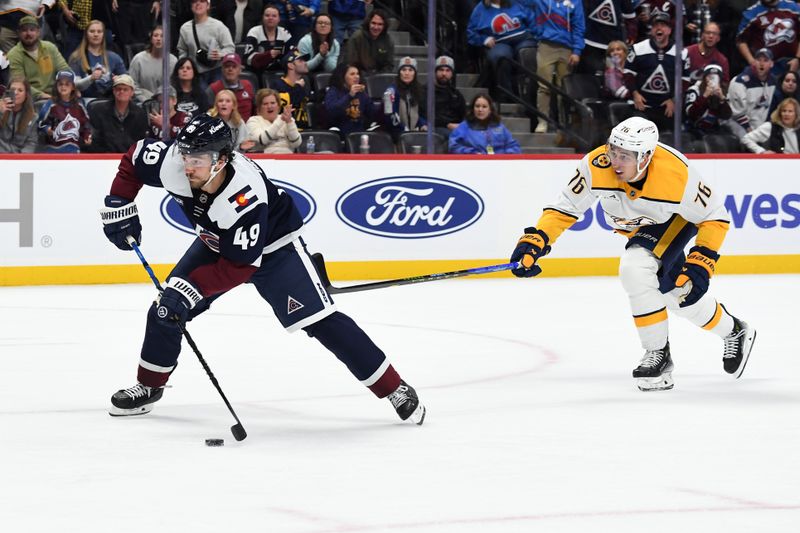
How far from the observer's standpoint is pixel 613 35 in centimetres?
1140

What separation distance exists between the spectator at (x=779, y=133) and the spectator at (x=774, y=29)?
2.36 feet

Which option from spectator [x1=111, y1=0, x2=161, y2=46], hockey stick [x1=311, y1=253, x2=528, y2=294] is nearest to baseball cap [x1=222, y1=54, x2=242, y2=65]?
spectator [x1=111, y1=0, x2=161, y2=46]

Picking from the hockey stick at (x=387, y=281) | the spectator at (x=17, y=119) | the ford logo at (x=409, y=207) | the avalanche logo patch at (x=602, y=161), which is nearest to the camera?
the hockey stick at (x=387, y=281)

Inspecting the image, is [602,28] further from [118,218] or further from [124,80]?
[118,218]

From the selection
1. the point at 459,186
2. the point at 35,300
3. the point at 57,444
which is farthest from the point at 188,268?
the point at 459,186

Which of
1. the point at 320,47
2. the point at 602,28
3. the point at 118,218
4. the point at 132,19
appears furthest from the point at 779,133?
the point at 118,218

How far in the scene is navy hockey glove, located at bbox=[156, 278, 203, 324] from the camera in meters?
4.35

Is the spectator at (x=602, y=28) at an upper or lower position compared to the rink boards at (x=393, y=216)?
upper

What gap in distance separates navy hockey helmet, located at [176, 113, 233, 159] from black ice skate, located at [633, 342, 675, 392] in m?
2.01

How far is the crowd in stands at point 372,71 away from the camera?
9.28 meters

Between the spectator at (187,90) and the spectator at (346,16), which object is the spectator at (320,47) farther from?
the spectator at (187,90)

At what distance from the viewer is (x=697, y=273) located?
17.6ft

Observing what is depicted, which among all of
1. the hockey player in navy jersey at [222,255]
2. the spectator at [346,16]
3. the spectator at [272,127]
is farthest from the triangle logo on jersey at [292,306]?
the spectator at [346,16]

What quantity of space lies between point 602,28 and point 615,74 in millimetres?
524
